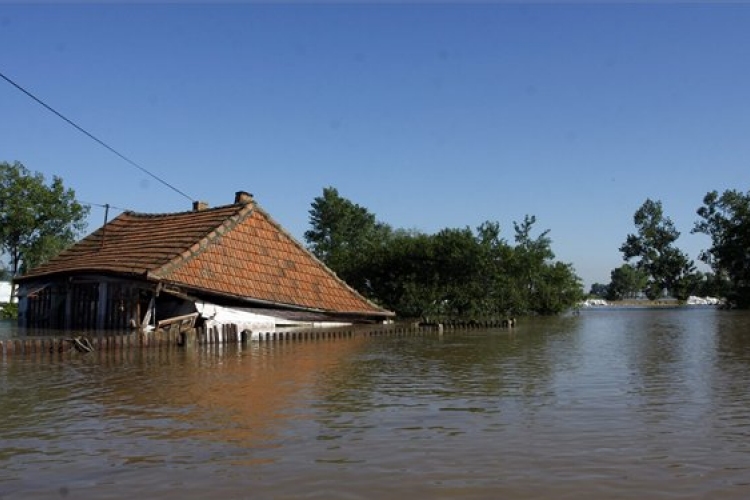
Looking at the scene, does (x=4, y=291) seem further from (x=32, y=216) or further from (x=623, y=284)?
(x=623, y=284)

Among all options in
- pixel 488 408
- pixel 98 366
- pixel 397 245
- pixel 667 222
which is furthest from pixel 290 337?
pixel 667 222

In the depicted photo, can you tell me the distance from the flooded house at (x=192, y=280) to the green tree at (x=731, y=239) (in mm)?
57303

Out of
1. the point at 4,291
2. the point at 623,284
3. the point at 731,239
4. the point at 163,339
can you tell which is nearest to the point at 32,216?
the point at 4,291

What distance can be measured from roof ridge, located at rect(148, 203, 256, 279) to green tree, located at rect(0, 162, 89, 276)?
110ft

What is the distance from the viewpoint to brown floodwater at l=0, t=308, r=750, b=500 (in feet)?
22.5

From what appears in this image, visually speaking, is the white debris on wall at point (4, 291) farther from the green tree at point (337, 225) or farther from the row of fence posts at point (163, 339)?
the row of fence posts at point (163, 339)

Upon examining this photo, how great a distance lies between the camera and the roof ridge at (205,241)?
23.8 meters

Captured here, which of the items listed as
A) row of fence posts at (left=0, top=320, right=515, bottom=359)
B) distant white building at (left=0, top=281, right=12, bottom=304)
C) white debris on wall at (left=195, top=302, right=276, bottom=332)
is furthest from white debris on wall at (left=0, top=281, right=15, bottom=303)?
white debris on wall at (left=195, top=302, right=276, bottom=332)

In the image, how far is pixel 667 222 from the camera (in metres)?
105

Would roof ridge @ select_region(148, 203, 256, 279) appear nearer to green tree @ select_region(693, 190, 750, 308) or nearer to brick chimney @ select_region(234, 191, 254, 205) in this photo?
brick chimney @ select_region(234, 191, 254, 205)

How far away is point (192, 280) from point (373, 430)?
54.5ft

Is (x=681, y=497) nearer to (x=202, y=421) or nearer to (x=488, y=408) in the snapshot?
(x=488, y=408)

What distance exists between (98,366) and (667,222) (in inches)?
4020

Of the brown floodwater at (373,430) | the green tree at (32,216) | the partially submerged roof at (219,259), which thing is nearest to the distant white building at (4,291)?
the green tree at (32,216)
